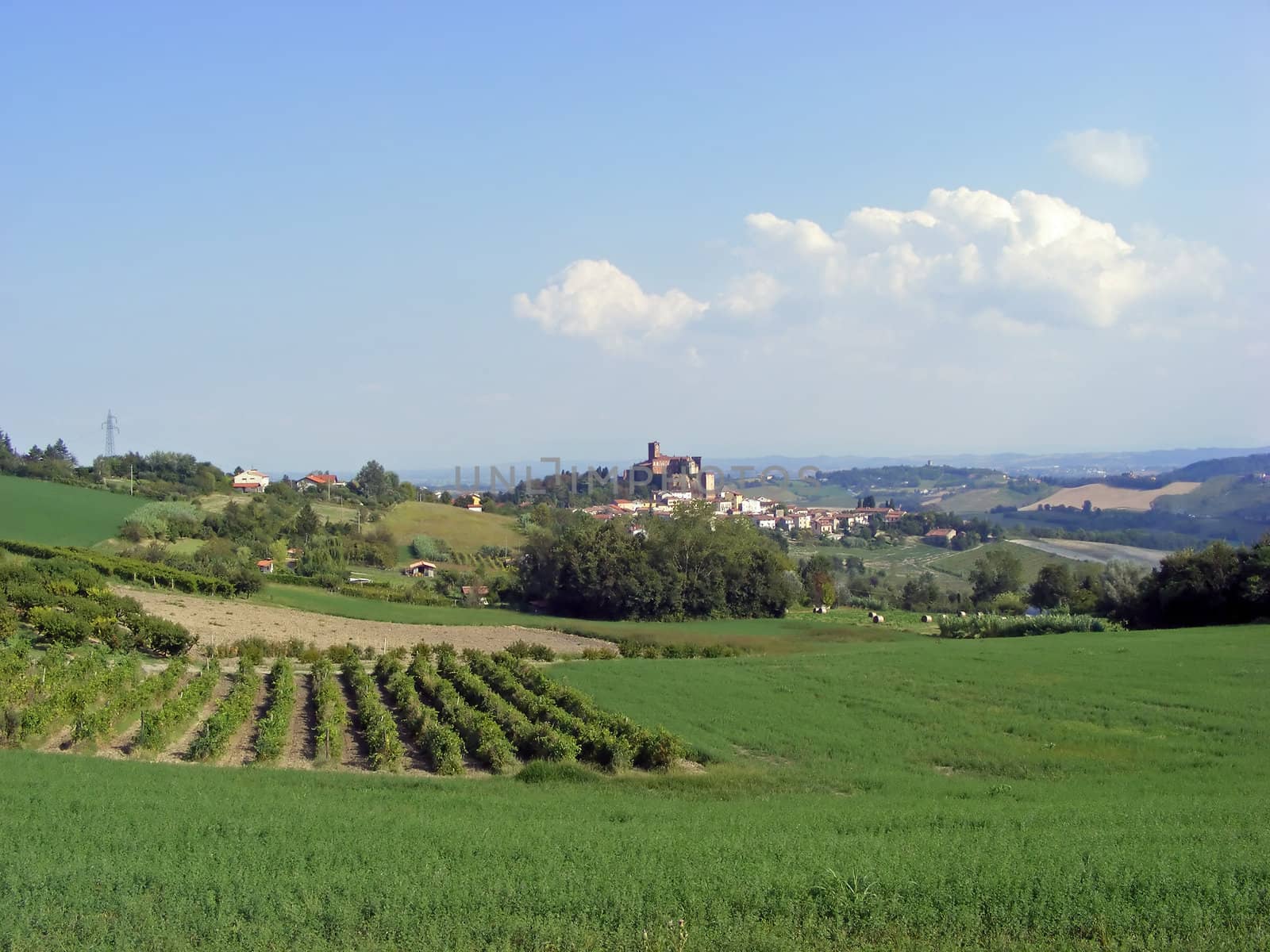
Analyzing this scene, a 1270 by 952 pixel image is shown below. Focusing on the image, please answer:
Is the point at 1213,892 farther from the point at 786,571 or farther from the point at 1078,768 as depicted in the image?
the point at 786,571

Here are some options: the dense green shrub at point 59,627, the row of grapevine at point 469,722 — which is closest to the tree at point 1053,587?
the row of grapevine at point 469,722

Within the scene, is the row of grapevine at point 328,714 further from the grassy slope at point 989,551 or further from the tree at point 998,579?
the grassy slope at point 989,551

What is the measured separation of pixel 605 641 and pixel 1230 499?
126 meters

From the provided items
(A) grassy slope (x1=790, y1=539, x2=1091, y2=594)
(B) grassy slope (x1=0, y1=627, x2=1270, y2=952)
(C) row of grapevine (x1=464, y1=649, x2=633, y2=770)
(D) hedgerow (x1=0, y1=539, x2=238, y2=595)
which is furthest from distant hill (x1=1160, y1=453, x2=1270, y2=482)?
(B) grassy slope (x1=0, y1=627, x2=1270, y2=952)

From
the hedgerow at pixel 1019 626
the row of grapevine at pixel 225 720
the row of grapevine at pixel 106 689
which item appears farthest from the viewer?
the hedgerow at pixel 1019 626

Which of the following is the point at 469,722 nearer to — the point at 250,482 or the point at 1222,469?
the point at 250,482

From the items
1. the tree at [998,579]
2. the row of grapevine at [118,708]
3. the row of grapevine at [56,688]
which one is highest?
the row of grapevine at [56,688]

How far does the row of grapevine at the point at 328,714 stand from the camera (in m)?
20.7

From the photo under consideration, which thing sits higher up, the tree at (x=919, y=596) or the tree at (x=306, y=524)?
the tree at (x=306, y=524)

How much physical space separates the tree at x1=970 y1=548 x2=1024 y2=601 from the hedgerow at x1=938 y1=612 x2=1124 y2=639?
1242 inches

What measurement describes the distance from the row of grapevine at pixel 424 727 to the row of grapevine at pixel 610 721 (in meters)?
3.61

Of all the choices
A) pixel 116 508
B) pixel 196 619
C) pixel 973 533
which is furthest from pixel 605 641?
pixel 973 533

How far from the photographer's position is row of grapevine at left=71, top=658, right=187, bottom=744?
20.0 m

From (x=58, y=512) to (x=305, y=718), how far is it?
6268 cm
